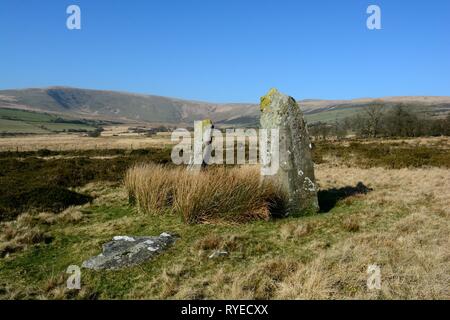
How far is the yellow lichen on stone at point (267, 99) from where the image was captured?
32.2 feet

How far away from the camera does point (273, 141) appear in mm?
9398

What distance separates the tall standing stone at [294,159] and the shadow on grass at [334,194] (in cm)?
72

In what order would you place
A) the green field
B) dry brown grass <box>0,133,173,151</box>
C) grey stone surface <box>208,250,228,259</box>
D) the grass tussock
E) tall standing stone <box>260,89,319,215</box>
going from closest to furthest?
grey stone surface <box>208,250,228,259</box>, the grass tussock, tall standing stone <box>260,89,319,215</box>, dry brown grass <box>0,133,173,151</box>, the green field

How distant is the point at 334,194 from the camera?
11773 mm

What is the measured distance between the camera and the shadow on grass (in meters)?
10.2

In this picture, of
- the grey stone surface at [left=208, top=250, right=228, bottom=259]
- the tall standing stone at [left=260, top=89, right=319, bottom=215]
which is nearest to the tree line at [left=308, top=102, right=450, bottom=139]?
the tall standing stone at [left=260, top=89, right=319, bottom=215]

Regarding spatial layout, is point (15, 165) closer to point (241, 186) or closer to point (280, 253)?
point (241, 186)

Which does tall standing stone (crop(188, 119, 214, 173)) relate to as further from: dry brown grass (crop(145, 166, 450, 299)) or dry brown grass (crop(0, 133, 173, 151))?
dry brown grass (crop(0, 133, 173, 151))

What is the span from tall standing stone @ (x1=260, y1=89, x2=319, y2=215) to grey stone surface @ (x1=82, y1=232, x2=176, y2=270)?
3366 millimetres

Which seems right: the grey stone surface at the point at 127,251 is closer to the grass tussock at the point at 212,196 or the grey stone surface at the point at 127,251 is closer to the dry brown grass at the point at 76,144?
the grass tussock at the point at 212,196

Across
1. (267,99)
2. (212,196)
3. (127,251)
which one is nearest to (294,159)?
(267,99)

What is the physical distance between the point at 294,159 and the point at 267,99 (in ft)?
5.82

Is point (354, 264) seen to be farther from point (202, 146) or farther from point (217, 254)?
point (202, 146)
